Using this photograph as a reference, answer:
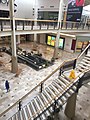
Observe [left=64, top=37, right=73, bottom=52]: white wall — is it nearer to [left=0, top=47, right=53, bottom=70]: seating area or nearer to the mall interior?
the mall interior

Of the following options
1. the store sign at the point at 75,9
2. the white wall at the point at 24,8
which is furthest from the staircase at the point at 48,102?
the white wall at the point at 24,8

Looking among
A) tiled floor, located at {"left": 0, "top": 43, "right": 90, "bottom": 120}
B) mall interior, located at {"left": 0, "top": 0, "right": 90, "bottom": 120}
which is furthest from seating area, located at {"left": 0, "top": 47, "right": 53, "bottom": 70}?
tiled floor, located at {"left": 0, "top": 43, "right": 90, "bottom": 120}

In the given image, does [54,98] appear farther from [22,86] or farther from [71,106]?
[22,86]

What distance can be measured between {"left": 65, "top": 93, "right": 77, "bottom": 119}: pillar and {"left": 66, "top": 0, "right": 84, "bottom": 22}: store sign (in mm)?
9449

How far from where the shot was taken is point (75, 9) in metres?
12.9

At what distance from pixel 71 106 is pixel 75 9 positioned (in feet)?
33.8

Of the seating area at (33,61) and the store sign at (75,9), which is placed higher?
the store sign at (75,9)

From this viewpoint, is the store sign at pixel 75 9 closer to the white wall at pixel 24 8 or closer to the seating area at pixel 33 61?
the seating area at pixel 33 61

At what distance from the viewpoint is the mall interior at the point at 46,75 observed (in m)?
6.21

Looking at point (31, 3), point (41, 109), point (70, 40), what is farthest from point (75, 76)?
point (31, 3)

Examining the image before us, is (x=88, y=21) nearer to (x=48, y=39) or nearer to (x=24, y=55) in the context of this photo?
(x=48, y=39)

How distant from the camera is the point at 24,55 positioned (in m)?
15.6

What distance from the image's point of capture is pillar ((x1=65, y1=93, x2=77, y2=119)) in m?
6.33

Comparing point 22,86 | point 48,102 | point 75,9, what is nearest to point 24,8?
point 75,9
